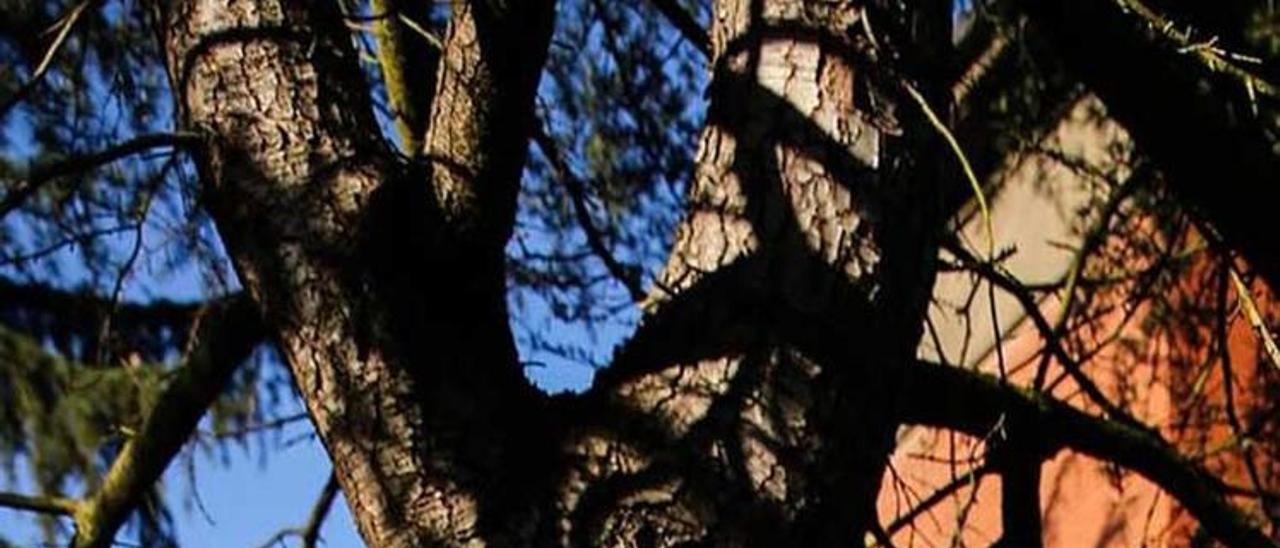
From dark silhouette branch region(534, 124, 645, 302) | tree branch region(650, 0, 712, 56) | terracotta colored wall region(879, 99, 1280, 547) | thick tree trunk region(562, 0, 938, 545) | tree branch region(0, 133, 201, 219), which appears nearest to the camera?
thick tree trunk region(562, 0, 938, 545)

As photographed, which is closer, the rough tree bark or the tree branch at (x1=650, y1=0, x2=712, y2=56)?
the rough tree bark

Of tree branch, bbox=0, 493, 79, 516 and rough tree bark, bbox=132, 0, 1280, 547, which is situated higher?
tree branch, bbox=0, 493, 79, 516

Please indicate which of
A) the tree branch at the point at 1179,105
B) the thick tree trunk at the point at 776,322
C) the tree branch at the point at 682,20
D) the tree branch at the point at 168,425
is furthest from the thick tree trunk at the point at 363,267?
the tree branch at the point at 682,20

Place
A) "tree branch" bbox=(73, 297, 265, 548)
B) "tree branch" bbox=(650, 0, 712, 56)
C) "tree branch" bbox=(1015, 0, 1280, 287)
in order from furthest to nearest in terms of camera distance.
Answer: "tree branch" bbox=(650, 0, 712, 56), "tree branch" bbox=(73, 297, 265, 548), "tree branch" bbox=(1015, 0, 1280, 287)

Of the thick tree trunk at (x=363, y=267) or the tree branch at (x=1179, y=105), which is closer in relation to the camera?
the thick tree trunk at (x=363, y=267)

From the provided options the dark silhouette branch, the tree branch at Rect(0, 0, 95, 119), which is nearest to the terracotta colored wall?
the dark silhouette branch

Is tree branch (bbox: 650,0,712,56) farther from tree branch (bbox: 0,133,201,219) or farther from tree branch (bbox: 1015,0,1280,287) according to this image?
tree branch (bbox: 0,133,201,219)

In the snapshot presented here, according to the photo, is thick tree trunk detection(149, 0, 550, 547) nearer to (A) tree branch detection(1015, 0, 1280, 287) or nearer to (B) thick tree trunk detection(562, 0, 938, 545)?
(B) thick tree trunk detection(562, 0, 938, 545)

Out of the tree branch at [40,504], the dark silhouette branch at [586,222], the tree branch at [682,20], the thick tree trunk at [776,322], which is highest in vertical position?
the tree branch at [682,20]

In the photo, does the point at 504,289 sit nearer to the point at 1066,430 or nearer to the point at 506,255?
the point at 506,255

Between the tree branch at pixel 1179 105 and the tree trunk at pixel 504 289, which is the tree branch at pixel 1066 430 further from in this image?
the tree trunk at pixel 504 289

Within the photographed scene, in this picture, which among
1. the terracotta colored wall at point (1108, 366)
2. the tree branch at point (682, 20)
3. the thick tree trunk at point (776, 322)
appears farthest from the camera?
the terracotta colored wall at point (1108, 366)

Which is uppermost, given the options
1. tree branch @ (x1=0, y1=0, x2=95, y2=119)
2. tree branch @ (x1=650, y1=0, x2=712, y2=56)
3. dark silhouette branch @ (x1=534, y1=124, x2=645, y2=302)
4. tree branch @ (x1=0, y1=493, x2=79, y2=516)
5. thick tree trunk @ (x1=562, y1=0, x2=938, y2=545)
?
tree branch @ (x1=650, y1=0, x2=712, y2=56)

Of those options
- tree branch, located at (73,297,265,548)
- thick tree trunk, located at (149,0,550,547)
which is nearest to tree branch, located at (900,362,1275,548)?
tree branch, located at (73,297,265,548)
